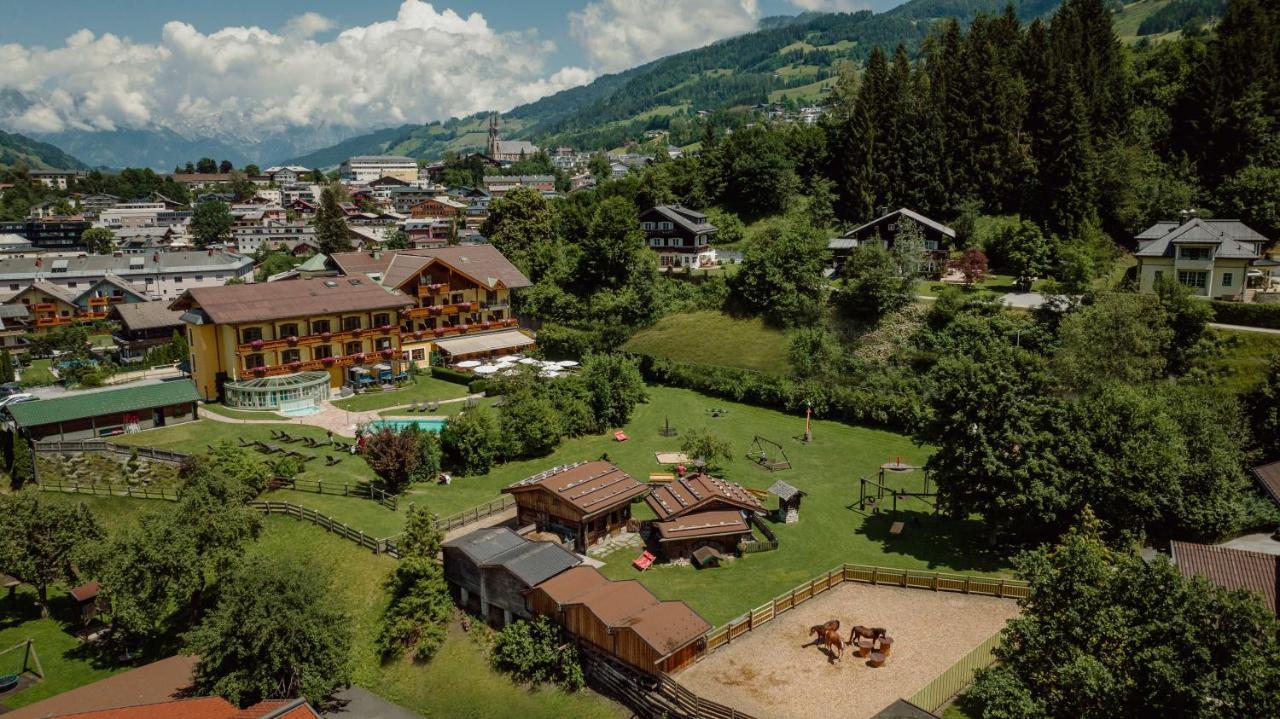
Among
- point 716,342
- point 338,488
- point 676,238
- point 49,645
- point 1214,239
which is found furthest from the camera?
point 676,238

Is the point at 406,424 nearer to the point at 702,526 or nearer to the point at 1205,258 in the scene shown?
the point at 702,526

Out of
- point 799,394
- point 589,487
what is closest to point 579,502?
point 589,487

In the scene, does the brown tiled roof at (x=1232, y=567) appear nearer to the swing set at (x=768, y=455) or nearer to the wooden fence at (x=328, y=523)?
the swing set at (x=768, y=455)

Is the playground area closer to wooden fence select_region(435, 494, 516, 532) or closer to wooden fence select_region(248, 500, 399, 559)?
wooden fence select_region(435, 494, 516, 532)

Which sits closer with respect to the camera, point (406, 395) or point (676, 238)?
point (406, 395)

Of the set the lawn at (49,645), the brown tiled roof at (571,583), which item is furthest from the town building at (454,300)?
the brown tiled roof at (571,583)

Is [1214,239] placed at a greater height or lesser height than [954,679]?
greater
